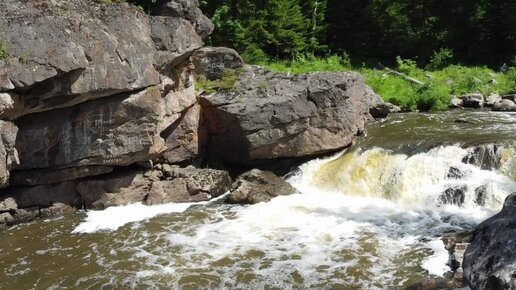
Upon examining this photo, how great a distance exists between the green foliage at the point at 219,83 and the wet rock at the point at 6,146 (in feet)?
23.6

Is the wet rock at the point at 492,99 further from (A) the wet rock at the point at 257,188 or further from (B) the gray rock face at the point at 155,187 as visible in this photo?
(B) the gray rock face at the point at 155,187

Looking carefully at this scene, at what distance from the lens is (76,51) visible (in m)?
14.4

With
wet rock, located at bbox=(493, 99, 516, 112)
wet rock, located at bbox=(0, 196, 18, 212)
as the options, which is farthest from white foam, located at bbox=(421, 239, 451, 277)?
wet rock, located at bbox=(493, 99, 516, 112)

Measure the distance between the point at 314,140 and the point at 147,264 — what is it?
8.78m

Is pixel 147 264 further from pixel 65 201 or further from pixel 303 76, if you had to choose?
pixel 303 76

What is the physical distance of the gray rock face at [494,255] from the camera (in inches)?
233

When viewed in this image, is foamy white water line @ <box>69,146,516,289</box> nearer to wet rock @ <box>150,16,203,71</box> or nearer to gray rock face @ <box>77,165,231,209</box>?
gray rock face @ <box>77,165,231,209</box>

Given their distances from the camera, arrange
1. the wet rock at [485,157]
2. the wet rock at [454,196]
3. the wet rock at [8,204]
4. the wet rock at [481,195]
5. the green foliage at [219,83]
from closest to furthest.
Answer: the wet rock at [481,195] → the wet rock at [454,196] → the wet rock at [8,204] → the wet rock at [485,157] → the green foliage at [219,83]

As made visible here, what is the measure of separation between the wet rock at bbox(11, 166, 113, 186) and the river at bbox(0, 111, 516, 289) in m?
1.32

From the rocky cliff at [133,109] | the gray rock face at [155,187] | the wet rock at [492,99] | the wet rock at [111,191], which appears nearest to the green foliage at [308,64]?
the wet rock at [492,99]

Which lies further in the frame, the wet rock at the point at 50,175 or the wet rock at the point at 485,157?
the wet rock at the point at 485,157

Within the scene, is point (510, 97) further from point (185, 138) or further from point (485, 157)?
point (185, 138)

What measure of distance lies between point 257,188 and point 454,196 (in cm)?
628

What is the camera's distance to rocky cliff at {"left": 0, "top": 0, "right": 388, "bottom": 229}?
14164 millimetres
